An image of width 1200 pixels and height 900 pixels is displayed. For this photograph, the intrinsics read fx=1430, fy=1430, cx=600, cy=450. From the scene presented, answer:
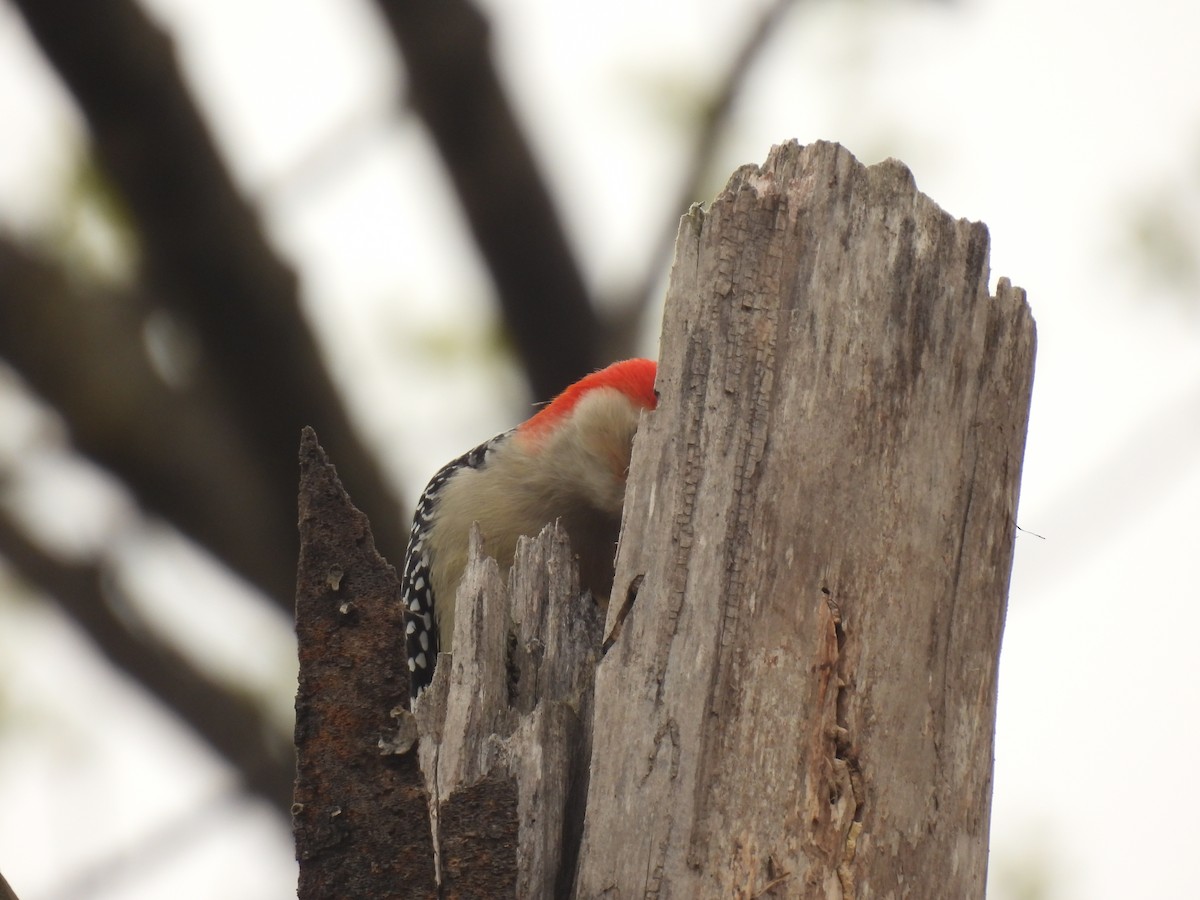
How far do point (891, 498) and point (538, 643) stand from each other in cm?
86

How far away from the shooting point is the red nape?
181 inches

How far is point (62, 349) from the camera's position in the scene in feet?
18.6

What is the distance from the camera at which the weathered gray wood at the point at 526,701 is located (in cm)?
289

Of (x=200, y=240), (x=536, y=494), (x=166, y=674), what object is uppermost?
(x=200, y=240)

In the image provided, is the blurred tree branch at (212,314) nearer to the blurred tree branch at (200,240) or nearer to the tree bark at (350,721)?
the blurred tree branch at (200,240)

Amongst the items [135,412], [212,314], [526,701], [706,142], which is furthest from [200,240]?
[526,701]

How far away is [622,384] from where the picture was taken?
465 centimetres

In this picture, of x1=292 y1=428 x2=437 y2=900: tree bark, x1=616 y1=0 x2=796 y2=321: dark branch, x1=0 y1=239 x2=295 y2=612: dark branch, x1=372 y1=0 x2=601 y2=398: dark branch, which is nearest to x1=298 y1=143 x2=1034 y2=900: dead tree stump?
x1=292 y1=428 x2=437 y2=900: tree bark

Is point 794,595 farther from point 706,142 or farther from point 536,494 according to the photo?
point 706,142

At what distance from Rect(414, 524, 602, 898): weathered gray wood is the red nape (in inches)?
46.9

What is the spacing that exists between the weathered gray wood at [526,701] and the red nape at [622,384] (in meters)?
1.19

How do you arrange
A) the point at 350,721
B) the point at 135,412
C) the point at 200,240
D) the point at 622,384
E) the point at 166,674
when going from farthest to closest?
the point at 166,674, the point at 135,412, the point at 200,240, the point at 622,384, the point at 350,721

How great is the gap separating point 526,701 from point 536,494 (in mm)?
1984

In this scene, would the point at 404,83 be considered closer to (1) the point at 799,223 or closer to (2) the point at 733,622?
(1) the point at 799,223
